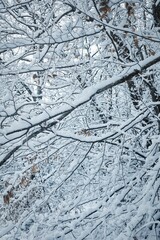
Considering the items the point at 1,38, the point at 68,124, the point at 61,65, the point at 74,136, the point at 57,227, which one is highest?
the point at 1,38

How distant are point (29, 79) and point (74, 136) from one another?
6.21ft

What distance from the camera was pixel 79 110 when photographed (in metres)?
4.87

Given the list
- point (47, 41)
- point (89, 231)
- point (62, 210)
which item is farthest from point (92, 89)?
Answer: point (62, 210)

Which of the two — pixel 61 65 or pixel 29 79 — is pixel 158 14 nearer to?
pixel 61 65

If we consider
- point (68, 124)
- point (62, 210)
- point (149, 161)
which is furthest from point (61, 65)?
point (62, 210)

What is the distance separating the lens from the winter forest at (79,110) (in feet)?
8.81

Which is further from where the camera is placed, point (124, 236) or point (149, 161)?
point (149, 161)

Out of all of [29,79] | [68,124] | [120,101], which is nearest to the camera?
[29,79]

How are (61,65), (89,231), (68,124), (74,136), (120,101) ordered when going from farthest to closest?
1. (120,101)
2. (68,124)
3. (61,65)
4. (89,231)
5. (74,136)

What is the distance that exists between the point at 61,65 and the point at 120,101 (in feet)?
7.54

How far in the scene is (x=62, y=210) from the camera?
4371 millimetres

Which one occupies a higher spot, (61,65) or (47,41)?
(61,65)

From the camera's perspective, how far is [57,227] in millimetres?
4180

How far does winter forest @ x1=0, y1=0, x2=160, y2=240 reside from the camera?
8.81ft
